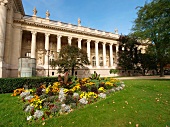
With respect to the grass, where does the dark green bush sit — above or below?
above

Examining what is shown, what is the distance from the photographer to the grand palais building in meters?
19.2

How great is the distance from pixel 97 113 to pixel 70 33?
91.4ft

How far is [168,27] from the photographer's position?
1355 cm

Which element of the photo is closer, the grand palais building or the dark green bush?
the dark green bush

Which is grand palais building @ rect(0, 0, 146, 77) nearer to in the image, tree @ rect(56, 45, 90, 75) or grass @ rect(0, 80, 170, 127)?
tree @ rect(56, 45, 90, 75)

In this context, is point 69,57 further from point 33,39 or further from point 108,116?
point 108,116

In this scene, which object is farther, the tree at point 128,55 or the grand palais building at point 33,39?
the tree at point 128,55

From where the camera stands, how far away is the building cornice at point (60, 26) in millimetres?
26344

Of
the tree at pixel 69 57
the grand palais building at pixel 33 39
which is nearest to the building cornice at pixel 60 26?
the grand palais building at pixel 33 39

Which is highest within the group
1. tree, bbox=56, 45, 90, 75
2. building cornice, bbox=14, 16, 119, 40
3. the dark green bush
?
building cornice, bbox=14, 16, 119, 40

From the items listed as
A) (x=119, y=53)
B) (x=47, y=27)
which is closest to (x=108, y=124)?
(x=47, y=27)

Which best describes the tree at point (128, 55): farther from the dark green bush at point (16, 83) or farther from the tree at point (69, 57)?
the dark green bush at point (16, 83)

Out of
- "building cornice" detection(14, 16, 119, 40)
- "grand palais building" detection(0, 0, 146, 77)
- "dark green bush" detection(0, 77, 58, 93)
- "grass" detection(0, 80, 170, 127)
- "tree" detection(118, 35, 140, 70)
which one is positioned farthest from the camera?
"tree" detection(118, 35, 140, 70)

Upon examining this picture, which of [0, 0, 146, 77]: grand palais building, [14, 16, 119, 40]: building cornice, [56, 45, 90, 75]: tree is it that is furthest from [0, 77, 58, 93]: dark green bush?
[14, 16, 119, 40]: building cornice
